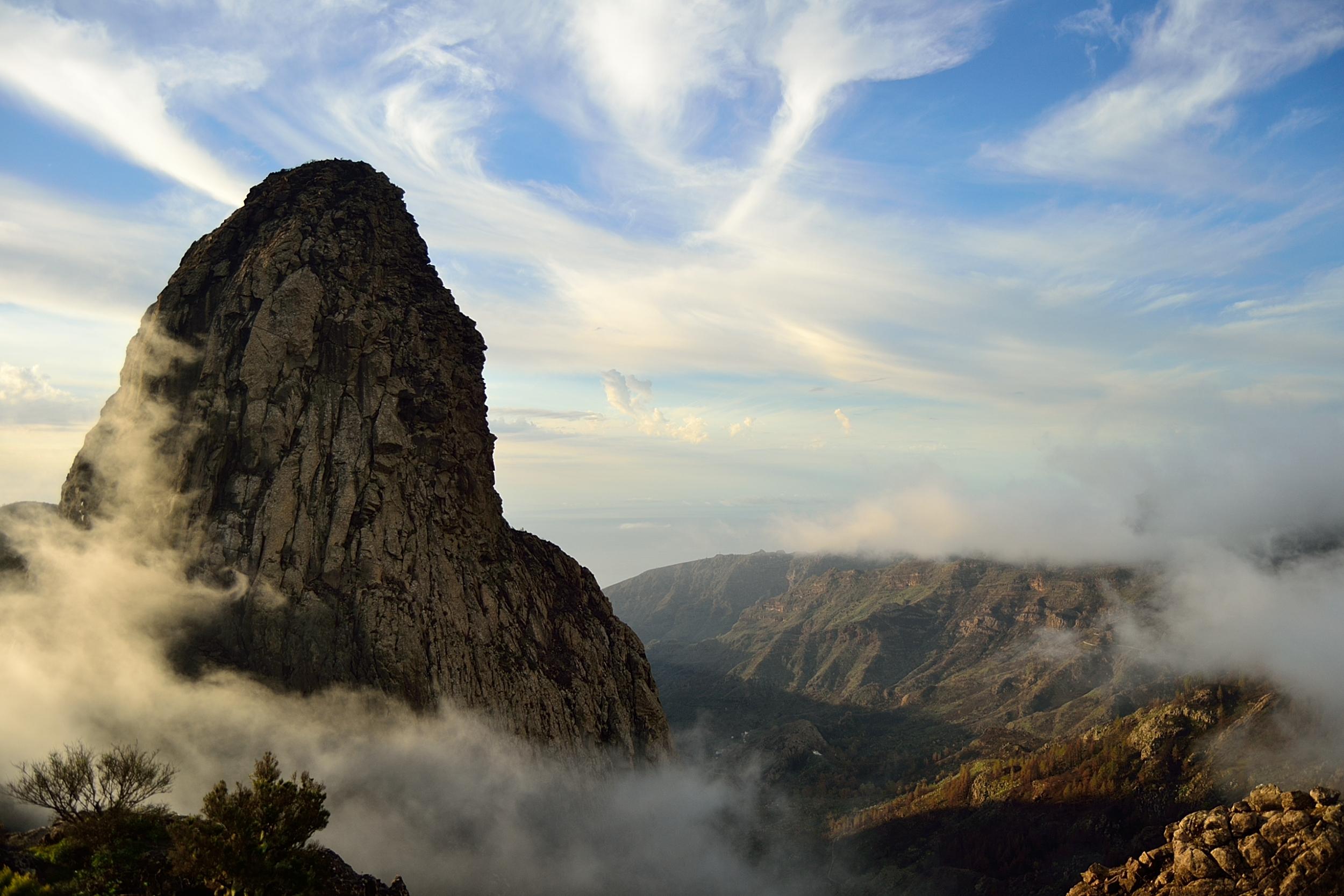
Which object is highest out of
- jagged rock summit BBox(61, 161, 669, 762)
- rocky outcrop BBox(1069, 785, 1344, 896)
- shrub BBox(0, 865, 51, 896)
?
jagged rock summit BBox(61, 161, 669, 762)

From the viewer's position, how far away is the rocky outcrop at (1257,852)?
74812mm

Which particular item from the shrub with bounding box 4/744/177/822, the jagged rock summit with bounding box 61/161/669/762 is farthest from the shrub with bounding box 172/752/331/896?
the jagged rock summit with bounding box 61/161/669/762

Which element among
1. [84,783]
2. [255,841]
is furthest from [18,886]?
[84,783]

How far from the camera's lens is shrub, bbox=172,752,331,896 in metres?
47.0

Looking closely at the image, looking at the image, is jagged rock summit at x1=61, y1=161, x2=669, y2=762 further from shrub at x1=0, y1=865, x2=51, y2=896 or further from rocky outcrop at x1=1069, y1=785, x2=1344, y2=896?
rocky outcrop at x1=1069, y1=785, x2=1344, y2=896

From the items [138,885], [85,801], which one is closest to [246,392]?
[85,801]

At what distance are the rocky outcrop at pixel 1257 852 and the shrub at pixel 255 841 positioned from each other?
8755cm

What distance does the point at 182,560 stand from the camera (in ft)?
333

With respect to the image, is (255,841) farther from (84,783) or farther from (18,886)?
(84,783)

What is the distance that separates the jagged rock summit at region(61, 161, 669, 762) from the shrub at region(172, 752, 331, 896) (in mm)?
54127

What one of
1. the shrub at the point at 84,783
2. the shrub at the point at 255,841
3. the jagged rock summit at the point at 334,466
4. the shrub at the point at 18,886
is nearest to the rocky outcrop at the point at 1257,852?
the jagged rock summit at the point at 334,466

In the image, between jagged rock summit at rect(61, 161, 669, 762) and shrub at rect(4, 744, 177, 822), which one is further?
jagged rock summit at rect(61, 161, 669, 762)

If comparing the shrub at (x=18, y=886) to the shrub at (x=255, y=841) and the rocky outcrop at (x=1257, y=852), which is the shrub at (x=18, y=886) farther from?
the rocky outcrop at (x=1257, y=852)

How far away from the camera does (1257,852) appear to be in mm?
79312
